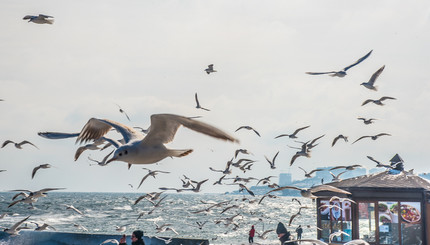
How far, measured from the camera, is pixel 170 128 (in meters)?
9.84

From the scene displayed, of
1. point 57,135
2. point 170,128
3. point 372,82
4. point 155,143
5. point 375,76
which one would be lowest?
point 155,143

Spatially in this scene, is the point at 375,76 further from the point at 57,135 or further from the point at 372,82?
the point at 57,135

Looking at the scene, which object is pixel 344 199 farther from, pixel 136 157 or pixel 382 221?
pixel 136 157

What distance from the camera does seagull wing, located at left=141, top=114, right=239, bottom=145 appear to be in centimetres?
872

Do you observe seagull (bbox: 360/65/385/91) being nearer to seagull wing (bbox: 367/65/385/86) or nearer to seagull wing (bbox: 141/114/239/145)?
seagull wing (bbox: 367/65/385/86)

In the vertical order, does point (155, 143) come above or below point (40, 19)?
below

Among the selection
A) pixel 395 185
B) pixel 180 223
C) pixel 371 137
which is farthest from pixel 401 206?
pixel 180 223

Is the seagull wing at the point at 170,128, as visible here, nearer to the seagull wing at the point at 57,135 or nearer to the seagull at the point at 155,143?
the seagull at the point at 155,143

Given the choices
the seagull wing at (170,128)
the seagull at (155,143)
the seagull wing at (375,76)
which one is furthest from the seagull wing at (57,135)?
the seagull wing at (375,76)

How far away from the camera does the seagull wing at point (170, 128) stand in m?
8.72

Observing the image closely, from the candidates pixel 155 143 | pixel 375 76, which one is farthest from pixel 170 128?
pixel 375 76

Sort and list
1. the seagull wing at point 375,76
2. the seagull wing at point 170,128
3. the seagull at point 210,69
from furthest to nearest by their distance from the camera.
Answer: the seagull at point 210,69
the seagull wing at point 375,76
the seagull wing at point 170,128

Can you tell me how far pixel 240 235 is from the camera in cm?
6353

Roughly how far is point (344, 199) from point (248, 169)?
920 centimetres
